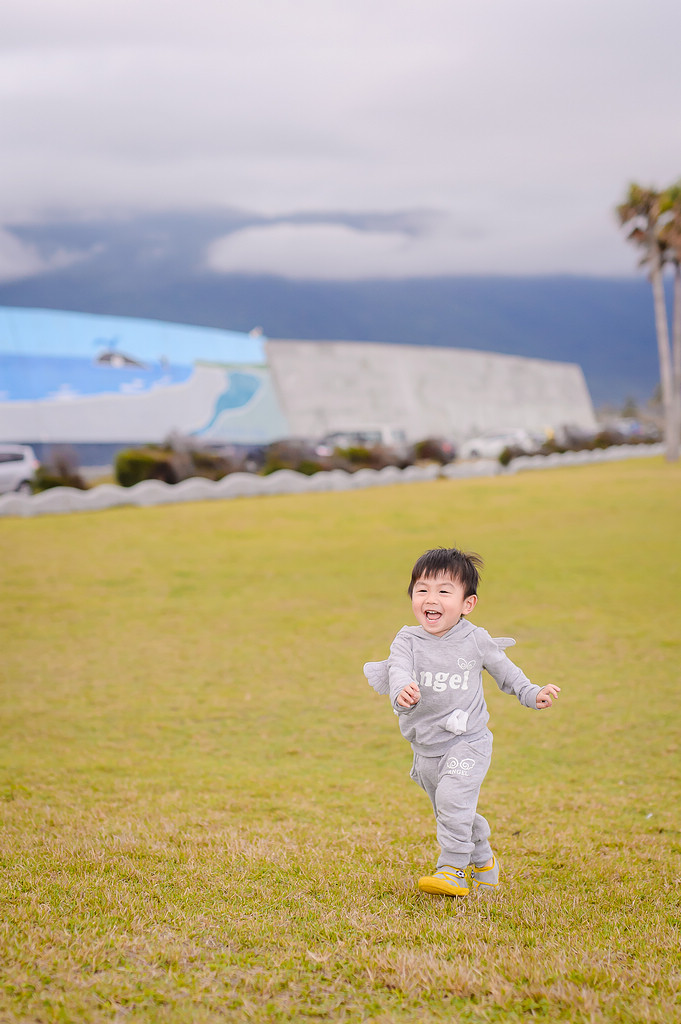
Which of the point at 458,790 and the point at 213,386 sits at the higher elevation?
the point at 213,386

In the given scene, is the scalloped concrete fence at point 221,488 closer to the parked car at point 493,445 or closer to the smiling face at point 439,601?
the parked car at point 493,445

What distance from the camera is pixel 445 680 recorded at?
3064mm

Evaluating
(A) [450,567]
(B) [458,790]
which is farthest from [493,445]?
(B) [458,790]

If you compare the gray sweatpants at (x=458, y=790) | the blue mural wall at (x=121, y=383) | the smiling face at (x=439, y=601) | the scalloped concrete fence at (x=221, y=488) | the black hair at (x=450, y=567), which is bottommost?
the gray sweatpants at (x=458, y=790)

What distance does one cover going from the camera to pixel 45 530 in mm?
15227

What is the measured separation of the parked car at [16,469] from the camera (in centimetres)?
2041

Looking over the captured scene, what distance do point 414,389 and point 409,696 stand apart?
45.2 m

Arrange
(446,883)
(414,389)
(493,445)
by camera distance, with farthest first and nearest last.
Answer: (414,389) < (493,445) < (446,883)

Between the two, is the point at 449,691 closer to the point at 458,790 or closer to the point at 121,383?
the point at 458,790

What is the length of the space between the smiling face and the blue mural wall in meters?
26.9

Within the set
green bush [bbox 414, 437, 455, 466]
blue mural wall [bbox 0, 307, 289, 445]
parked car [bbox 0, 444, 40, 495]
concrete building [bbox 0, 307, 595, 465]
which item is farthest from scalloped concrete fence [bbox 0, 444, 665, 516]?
concrete building [bbox 0, 307, 595, 465]

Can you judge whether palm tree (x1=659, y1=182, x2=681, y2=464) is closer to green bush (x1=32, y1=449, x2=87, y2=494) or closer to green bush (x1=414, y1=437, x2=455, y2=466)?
green bush (x1=414, y1=437, x2=455, y2=466)

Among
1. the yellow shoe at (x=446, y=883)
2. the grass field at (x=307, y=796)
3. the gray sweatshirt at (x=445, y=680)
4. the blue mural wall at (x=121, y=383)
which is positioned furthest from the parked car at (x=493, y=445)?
the yellow shoe at (x=446, y=883)

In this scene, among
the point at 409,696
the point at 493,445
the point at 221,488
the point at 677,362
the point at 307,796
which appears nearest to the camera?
the point at 409,696
